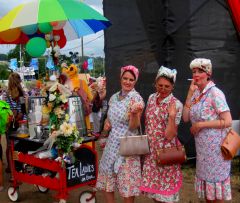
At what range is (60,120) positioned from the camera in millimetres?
4301

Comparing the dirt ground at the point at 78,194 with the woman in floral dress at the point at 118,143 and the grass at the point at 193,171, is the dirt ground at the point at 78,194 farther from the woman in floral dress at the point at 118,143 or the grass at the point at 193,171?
the woman in floral dress at the point at 118,143

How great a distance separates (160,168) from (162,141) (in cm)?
25

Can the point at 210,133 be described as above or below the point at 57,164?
above

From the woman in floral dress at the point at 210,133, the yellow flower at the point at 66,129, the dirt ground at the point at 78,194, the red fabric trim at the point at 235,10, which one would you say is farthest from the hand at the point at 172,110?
the red fabric trim at the point at 235,10

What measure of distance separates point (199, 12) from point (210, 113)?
3336mm

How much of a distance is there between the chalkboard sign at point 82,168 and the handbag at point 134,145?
1026 millimetres

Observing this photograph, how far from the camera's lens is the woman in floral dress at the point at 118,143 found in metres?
3.69

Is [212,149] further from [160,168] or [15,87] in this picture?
[15,87]

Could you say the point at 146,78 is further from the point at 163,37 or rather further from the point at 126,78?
the point at 126,78

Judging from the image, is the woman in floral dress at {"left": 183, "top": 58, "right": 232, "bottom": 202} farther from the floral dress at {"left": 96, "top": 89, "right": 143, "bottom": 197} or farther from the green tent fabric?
the green tent fabric

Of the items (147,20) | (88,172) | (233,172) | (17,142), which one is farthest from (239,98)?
(17,142)

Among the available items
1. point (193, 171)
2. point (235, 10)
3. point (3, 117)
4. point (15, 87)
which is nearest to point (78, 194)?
point (3, 117)

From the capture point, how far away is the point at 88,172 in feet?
15.1

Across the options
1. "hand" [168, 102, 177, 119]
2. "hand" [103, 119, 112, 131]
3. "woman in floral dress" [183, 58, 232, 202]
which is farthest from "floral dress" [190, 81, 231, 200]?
"hand" [103, 119, 112, 131]
